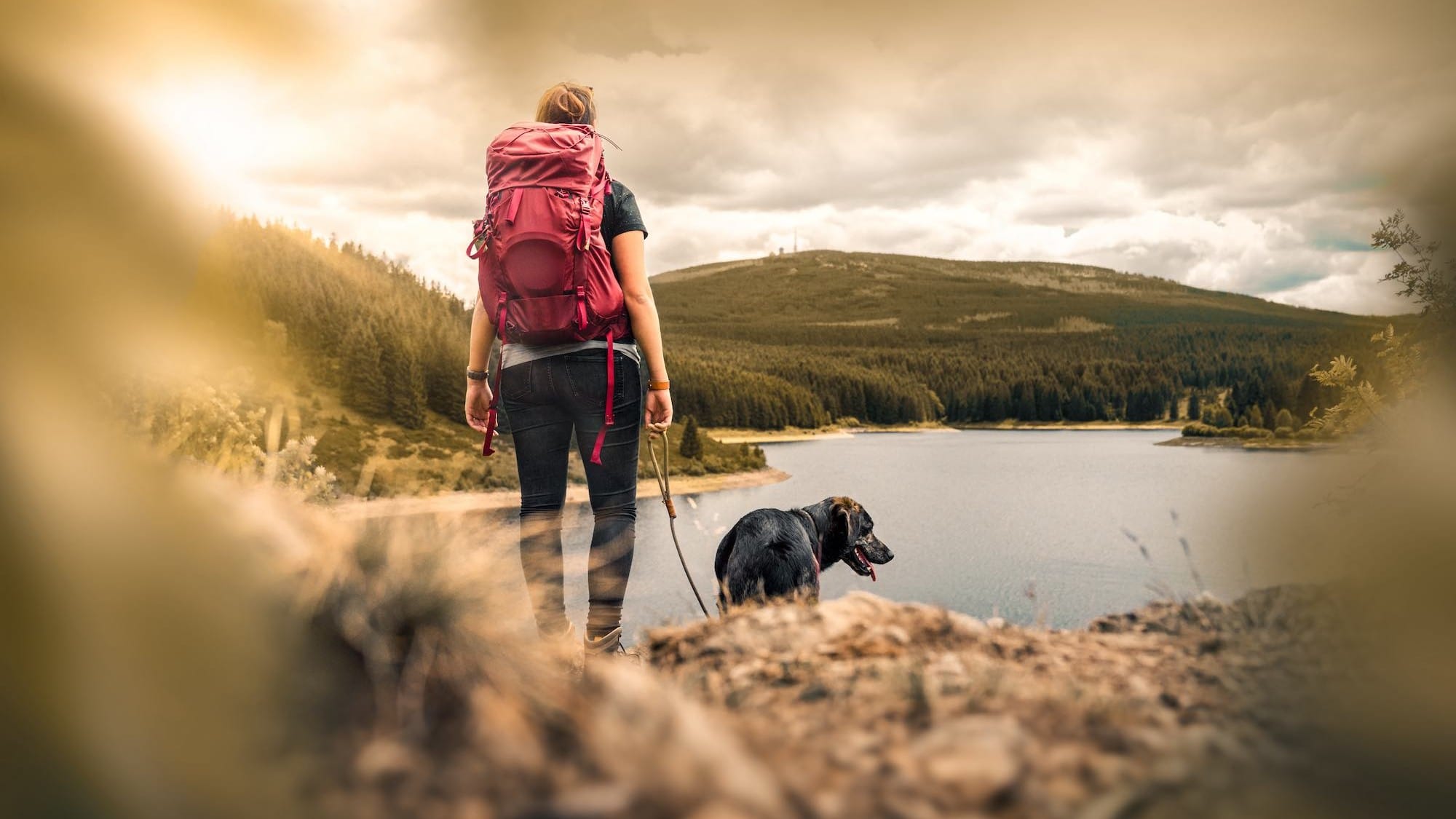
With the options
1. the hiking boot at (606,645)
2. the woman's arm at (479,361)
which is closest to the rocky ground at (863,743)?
the hiking boot at (606,645)

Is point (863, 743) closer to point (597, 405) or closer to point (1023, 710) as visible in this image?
point (1023, 710)

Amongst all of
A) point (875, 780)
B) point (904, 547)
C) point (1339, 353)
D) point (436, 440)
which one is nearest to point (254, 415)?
point (875, 780)

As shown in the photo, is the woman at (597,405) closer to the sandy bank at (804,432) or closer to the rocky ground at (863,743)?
the rocky ground at (863,743)

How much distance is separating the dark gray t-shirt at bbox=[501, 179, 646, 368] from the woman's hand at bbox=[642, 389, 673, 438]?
6.4 inches

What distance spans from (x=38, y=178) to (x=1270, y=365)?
6982cm

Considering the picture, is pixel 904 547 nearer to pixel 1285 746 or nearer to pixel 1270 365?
pixel 1285 746

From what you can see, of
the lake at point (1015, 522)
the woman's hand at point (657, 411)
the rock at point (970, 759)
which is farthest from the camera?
the woman's hand at point (657, 411)

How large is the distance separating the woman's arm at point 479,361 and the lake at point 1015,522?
30.9 inches

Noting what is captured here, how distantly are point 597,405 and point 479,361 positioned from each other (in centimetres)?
61

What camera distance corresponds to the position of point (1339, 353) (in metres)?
1.86

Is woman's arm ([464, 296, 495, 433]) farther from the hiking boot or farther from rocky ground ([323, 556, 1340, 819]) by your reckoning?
rocky ground ([323, 556, 1340, 819])

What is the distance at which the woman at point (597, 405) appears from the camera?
109 inches

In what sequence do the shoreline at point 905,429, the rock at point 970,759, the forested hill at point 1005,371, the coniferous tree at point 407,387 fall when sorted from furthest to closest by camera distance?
the forested hill at point 1005,371
the shoreline at point 905,429
the coniferous tree at point 407,387
the rock at point 970,759

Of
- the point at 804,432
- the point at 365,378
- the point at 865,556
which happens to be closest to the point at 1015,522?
the point at 365,378
